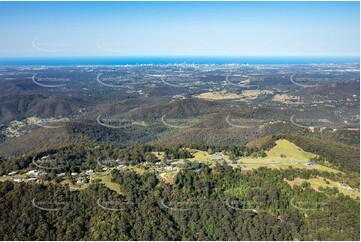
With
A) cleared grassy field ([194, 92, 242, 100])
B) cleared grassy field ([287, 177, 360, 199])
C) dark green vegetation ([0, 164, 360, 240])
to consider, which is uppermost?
cleared grassy field ([287, 177, 360, 199])

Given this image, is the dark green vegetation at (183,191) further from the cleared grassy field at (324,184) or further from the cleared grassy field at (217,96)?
the cleared grassy field at (217,96)

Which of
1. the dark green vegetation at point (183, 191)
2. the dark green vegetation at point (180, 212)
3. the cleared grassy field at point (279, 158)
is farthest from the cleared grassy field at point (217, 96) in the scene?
the dark green vegetation at point (180, 212)

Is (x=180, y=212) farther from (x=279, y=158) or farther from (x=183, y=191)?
(x=279, y=158)

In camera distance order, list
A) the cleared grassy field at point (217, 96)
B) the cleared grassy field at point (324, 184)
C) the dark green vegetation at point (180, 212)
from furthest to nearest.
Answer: the cleared grassy field at point (217, 96) < the cleared grassy field at point (324, 184) < the dark green vegetation at point (180, 212)

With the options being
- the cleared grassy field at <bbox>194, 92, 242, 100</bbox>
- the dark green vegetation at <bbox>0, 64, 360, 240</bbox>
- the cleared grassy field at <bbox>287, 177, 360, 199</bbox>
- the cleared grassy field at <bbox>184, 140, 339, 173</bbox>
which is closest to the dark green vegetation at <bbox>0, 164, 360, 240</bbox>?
the dark green vegetation at <bbox>0, 64, 360, 240</bbox>

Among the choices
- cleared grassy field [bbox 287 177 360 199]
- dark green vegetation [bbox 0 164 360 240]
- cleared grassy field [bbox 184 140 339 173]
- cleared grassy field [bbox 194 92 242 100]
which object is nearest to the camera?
dark green vegetation [bbox 0 164 360 240]

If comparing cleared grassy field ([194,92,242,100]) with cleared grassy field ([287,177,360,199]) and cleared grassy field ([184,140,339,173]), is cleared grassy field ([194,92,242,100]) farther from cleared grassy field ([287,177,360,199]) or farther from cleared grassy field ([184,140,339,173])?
cleared grassy field ([287,177,360,199])

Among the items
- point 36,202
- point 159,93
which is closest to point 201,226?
point 36,202

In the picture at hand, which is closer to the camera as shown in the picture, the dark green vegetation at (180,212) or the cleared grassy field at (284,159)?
the dark green vegetation at (180,212)

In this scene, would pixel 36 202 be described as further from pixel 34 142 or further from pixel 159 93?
pixel 159 93
